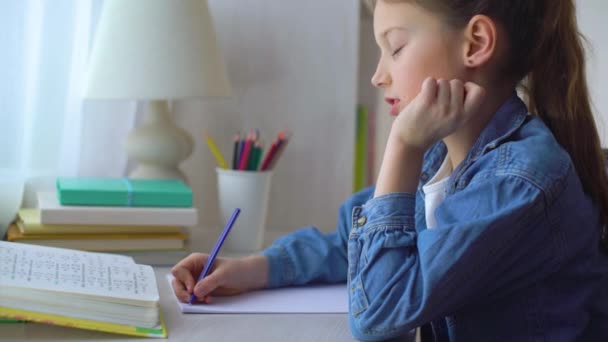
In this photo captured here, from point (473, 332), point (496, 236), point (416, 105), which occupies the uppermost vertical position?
point (416, 105)

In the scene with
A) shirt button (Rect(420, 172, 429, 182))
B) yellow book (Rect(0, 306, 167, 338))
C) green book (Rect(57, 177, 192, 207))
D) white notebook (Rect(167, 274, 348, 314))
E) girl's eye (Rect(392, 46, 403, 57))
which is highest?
girl's eye (Rect(392, 46, 403, 57))

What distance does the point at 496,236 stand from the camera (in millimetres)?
775

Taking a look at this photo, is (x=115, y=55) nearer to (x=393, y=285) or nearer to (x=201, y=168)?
(x=201, y=168)

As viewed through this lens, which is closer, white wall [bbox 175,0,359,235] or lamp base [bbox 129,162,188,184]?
lamp base [bbox 129,162,188,184]

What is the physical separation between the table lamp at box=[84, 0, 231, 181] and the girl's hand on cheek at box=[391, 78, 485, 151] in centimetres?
49

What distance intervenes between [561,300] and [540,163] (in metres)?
0.16

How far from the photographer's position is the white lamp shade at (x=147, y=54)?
1239 mm

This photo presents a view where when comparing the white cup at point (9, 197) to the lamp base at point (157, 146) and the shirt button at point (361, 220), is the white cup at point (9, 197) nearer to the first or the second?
the lamp base at point (157, 146)

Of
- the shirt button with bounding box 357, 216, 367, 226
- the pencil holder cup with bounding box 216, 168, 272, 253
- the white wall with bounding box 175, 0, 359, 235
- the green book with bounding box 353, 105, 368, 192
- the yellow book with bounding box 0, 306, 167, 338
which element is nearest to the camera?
the yellow book with bounding box 0, 306, 167, 338

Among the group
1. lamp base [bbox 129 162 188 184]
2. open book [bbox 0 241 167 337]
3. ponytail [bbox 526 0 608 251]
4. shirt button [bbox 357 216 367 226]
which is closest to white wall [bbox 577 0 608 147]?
ponytail [bbox 526 0 608 251]

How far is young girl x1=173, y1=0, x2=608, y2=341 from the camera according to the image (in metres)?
0.78

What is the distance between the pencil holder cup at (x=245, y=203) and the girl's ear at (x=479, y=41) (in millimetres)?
449

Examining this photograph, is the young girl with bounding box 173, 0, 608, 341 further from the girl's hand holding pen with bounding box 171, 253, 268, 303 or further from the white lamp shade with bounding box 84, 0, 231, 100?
the white lamp shade with bounding box 84, 0, 231, 100

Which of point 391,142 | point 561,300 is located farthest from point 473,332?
point 391,142
